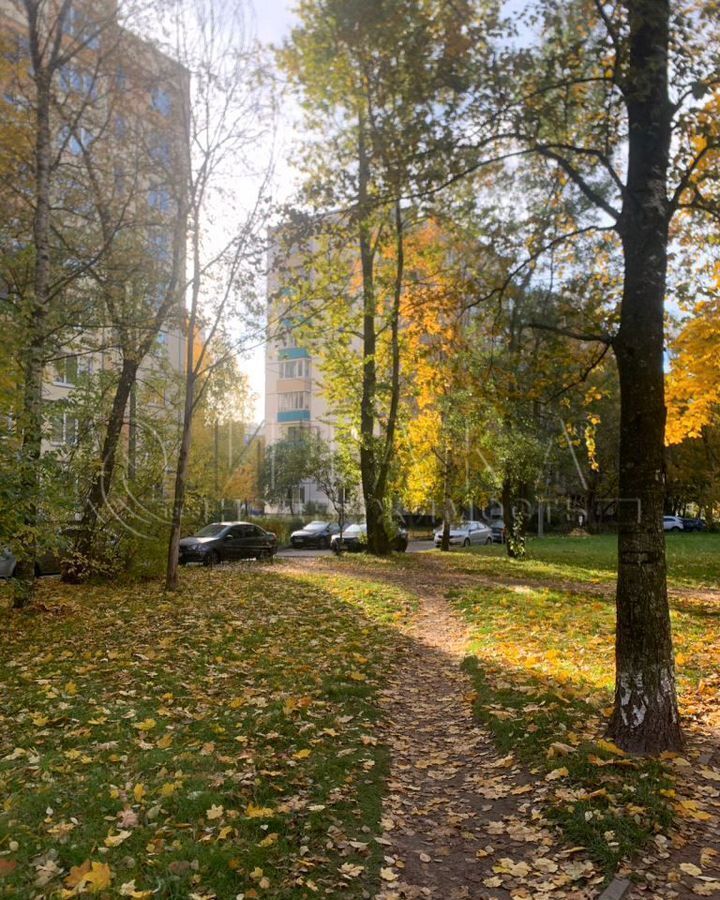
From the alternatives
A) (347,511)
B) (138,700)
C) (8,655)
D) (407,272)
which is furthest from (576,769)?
(347,511)

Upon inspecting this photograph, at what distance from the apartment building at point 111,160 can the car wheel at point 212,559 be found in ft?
25.2

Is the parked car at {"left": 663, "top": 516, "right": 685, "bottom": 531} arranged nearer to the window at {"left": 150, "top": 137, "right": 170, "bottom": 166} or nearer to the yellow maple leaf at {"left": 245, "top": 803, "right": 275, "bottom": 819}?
the window at {"left": 150, "top": 137, "right": 170, "bottom": 166}

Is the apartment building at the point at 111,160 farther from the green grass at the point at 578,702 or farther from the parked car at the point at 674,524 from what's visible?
the parked car at the point at 674,524

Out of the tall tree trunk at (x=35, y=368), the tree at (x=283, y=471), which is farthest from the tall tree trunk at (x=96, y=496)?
the tree at (x=283, y=471)

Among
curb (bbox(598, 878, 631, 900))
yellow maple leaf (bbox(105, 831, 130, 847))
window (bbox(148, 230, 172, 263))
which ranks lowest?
yellow maple leaf (bbox(105, 831, 130, 847))

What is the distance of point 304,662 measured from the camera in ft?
28.3

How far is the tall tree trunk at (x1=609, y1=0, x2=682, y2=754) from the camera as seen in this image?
5.42 meters

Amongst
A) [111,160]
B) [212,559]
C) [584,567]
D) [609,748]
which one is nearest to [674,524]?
[584,567]

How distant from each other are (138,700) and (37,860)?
3068mm

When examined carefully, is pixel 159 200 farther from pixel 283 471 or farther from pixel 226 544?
pixel 283 471

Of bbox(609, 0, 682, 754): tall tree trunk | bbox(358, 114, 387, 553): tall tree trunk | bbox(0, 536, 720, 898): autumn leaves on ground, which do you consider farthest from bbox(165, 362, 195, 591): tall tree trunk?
bbox(609, 0, 682, 754): tall tree trunk

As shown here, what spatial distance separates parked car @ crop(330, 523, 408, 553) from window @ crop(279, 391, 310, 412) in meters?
28.3

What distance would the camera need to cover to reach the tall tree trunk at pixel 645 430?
542 cm

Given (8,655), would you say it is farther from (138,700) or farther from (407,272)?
(407,272)
